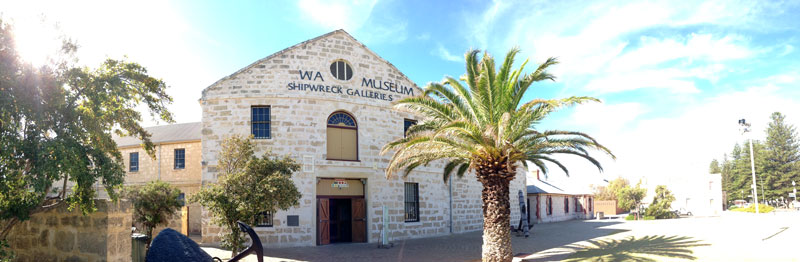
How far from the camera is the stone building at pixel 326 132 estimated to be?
17703 millimetres

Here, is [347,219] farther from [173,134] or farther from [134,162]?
[134,162]

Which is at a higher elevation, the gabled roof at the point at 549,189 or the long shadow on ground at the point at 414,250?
the gabled roof at the point at 549,189

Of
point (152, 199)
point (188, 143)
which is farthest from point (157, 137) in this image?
point (152, 199)

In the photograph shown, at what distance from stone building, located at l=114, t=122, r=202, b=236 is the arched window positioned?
32.8ft

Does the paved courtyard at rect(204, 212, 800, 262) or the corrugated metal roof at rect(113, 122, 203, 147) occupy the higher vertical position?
the corrugated metal roof at rect(113, 122, 203, 147)

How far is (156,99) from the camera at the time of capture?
378 inches

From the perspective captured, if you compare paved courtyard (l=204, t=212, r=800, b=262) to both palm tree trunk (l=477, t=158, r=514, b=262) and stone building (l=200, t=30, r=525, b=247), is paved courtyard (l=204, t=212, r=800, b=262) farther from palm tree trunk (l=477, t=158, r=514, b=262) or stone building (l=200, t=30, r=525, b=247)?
palm tree trunk (l=477, t=158, r=514, b=262)

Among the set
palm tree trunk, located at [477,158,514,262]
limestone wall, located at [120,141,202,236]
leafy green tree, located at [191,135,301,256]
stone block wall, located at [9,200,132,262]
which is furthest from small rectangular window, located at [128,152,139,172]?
palm tree trunk, located at [477,158,514,262]

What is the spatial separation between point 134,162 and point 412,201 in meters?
17.1

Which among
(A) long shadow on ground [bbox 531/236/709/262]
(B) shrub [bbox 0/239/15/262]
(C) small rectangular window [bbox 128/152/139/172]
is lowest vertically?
(A) long shadow on ground [bbox 531/236/709/262]

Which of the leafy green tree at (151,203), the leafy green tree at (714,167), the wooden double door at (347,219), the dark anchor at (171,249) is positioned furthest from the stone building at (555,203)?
the leafy green tree at (714,167)

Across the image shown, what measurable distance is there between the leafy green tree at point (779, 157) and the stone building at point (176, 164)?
6504 cm

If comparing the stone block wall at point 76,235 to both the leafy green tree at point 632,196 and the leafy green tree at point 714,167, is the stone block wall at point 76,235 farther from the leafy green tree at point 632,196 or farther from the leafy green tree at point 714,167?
the leafy green tree at point 714,167

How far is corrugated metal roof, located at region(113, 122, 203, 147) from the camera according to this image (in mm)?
26294
